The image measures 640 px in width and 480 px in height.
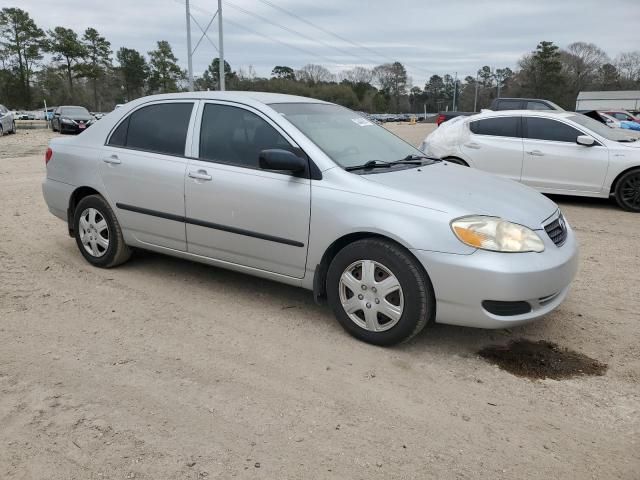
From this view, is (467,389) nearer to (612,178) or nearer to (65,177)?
(65,177)

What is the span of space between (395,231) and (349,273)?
1.46ft

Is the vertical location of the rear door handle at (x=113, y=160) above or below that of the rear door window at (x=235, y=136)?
below

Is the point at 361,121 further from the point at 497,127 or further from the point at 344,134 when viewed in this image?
the point at 497,127

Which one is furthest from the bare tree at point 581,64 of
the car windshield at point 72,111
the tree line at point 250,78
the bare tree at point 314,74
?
the car windshield at point 72,111

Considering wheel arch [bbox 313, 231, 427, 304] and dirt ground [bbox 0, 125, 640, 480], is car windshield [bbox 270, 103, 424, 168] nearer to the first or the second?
wheel arch [bbox 313, 231, 427, 304]

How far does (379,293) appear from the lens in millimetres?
3551

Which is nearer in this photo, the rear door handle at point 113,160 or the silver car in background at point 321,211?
the silver car in background at point 321,211

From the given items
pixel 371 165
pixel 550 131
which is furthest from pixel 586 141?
pixel 371 165

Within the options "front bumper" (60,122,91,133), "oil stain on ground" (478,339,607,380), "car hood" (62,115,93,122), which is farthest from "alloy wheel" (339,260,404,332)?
"car hood" (62,115,93,122)

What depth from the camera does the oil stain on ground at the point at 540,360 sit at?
3.41m

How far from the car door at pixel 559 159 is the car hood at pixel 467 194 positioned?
476 cm

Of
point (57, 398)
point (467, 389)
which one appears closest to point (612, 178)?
point (467, 389)

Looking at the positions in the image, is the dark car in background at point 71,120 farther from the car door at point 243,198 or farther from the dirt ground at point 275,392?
the dirt ground at point 275,392

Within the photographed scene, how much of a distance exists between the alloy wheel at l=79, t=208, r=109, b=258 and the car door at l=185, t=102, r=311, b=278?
1115 mm
